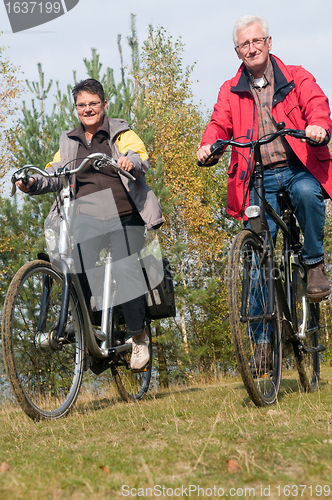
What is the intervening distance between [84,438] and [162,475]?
2.74 ft

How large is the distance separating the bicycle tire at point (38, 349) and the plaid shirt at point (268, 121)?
1511mm

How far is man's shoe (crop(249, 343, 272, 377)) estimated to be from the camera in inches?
111

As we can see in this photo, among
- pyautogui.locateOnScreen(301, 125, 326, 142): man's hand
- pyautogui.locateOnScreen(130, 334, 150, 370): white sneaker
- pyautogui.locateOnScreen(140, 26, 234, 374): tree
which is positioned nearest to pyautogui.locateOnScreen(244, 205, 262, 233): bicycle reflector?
pyautogui.locateOnScreen(301, 125, 326, 142): man's hand

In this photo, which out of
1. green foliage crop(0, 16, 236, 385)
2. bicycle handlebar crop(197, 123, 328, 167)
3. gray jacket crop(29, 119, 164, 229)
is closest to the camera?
bicycle handlebar crop(197, 123, 328, 167)

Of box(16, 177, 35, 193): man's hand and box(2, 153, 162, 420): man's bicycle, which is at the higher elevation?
box(16, 177, 35, 193): man's hand

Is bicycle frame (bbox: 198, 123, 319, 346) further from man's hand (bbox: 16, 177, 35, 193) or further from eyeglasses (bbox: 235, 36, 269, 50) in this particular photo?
man's hand (bbox: 16, 177, 35, 193)

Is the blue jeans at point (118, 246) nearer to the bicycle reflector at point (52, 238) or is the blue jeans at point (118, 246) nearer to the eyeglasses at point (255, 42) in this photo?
the bicycle reflector at point (52, 238)

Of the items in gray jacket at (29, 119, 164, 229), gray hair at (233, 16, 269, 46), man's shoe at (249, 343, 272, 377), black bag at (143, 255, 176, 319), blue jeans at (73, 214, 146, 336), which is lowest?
man's shoe at (249, 343, 272, 377)

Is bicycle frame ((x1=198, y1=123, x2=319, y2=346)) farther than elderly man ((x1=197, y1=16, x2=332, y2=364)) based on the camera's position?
No

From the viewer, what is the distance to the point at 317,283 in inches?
122

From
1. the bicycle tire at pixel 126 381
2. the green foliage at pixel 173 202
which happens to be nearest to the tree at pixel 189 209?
Answer: the green foliage at pixel 173 202

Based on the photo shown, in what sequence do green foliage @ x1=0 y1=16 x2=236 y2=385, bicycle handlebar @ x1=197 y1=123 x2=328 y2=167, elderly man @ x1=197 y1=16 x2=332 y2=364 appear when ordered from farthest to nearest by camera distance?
green foliage @ x1=0 y1=16 x2=236 y2=385, elderly man @ x1=197 y1=16 x2=332 y2=364, bicycle handlebar @ x1=197 y1=123 x2=328 y2=167

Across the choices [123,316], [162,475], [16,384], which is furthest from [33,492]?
[123,316]

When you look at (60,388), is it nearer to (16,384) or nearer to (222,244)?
(16,384)
